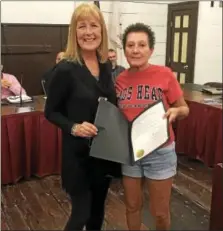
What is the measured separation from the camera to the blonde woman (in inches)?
43.3

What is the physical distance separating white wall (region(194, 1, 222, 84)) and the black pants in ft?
9.75

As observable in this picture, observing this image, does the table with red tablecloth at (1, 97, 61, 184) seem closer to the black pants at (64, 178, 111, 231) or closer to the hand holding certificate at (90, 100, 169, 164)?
the black pants at (64, 178, 111, 231)

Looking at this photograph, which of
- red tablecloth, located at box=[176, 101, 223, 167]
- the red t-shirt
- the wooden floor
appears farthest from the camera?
red tablecloth, located at box=[176, 101, 223, 167]

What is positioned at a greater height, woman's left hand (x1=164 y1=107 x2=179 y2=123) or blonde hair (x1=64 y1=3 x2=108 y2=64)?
blonde hair (x1=64 y1=3 x2=108 y2=64)

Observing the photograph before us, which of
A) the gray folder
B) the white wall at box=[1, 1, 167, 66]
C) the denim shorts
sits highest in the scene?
the white wall at box=[1, 1, 167, 66]

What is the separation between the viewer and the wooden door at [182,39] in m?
5.15

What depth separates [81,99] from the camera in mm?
1105

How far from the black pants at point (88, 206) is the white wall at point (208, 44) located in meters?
2.97

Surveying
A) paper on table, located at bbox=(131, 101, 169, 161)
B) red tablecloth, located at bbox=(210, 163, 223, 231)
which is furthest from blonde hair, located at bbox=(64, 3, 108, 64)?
red tablecloth, located at bbox=(210, 163, 223, 231)

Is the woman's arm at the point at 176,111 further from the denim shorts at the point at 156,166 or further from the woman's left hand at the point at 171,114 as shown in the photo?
the denim shorts at the point at 156,166

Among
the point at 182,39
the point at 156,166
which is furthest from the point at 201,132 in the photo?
the point at 182,39

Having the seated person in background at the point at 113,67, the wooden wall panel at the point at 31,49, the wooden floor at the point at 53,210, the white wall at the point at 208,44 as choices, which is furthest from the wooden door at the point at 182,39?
the wooden floor at the point at 53,210

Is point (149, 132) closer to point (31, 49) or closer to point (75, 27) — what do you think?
point (75, 27)

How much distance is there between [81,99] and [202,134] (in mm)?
2203
